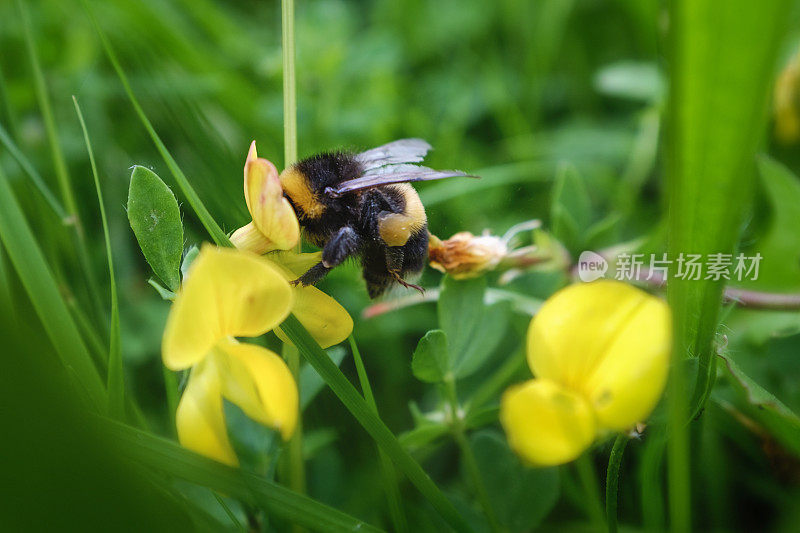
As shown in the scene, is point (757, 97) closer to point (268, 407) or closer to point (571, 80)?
point (268, 407)

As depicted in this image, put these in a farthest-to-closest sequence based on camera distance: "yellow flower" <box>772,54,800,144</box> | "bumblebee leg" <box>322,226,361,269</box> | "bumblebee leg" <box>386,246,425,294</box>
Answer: "yellow flower" <box>772,54,800,144</box>, "bumblebee leg" <box>386,246,425,294</box>, "bumblebee leg" <box>322,226,361,269</box>

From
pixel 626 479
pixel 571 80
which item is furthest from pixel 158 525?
pixel 571 80

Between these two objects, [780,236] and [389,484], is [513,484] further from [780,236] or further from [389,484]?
[780,236]

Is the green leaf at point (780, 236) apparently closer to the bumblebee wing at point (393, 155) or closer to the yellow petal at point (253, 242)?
the bumblebee wing at point (393, 155)

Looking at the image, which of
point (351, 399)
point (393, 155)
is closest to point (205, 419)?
point (351, 399)

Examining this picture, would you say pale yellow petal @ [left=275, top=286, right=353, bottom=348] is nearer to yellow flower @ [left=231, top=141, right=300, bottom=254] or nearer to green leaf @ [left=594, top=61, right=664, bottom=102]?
yellow flower @ [left=231, top=141, right=300, bottom=254]

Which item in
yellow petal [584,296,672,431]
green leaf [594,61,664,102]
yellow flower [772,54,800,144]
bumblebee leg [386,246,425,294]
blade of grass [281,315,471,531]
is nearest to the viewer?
yellow petal [584,296,672,431]

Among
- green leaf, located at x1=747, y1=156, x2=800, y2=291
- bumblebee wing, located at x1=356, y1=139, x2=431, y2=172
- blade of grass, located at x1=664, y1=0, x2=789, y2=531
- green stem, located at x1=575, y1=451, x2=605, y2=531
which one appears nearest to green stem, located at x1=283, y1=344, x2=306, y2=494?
bumblebee wing, located at x1=356, y1=139, x2=431, y2=172
